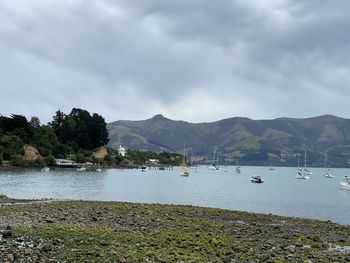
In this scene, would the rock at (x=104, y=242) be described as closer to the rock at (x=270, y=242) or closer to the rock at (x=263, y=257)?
the rock at (x=263, y=257)

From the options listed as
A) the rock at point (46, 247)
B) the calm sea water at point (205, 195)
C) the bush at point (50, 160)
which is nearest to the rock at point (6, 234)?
the rock at point (46, 247)

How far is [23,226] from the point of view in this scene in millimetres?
26203

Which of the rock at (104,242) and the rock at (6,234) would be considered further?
the rock at (6,234)

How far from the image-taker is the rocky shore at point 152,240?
19.5m

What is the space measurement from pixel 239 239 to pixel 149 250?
733cm

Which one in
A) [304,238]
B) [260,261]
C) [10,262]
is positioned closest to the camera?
[10,262]

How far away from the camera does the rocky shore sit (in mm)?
19506

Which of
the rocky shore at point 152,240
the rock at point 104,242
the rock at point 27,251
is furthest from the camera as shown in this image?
the rock at point 104,242

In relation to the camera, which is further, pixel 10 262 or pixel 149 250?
pixel 149 250

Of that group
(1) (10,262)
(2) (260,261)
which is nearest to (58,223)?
(1) (10,262)

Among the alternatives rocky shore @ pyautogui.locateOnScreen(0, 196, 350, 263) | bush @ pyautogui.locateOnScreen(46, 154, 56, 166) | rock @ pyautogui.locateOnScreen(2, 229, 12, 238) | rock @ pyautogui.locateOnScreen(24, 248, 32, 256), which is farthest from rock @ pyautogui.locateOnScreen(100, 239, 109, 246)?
bush @ pyautogui.locateOnScreen(46, 154, 56, 166)

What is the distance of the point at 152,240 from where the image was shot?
23453 mm

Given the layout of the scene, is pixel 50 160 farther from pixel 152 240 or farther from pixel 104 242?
pixel 104 242

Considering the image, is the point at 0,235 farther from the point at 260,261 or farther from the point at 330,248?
the point at 330,248
